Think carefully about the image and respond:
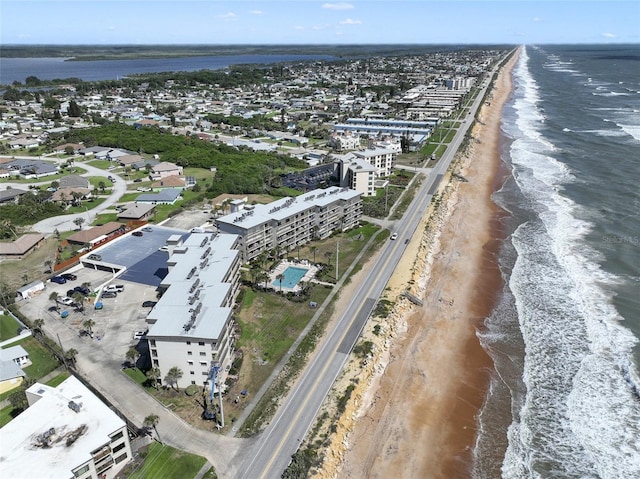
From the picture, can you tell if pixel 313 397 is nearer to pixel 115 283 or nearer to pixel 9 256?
pixel 115 283

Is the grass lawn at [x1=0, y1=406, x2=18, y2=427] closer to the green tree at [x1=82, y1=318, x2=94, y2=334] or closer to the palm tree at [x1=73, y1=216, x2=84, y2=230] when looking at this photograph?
the green tree at [x1=82, y1=318, x2=94, y2=334]

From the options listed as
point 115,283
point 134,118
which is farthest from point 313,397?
point 134,118

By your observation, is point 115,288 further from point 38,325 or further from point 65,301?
point 38,325

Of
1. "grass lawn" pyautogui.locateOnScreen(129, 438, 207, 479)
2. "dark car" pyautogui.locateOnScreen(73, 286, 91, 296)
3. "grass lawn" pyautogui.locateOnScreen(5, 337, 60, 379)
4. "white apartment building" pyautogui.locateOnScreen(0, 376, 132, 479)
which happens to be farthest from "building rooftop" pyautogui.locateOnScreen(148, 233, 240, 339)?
"grass lawn" pyautogui.locateOnScreen(5, 337, 60, 379)

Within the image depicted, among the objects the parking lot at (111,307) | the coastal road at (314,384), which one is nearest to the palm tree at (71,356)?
the parking lot at (111,307)

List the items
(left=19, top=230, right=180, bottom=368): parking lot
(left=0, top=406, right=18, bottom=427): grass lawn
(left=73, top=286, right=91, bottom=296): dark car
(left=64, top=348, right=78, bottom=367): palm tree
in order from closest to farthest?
(left=0, top=406, right=18, bottom=427): grass lawn
(left=64, top=348, right=78, bottom=367): palm tree
(left=19, top=230, right=180, bottom=368): parking lot
(left=73, top=286, right=91, bottom=296): dark car

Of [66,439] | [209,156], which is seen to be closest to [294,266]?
[66,439]
